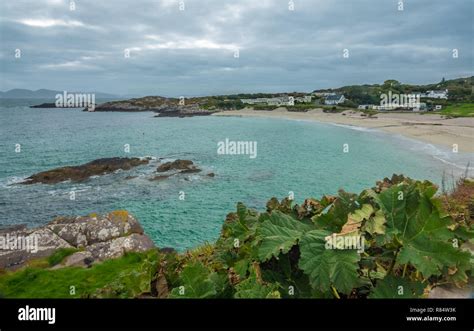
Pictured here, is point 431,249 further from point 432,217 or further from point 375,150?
point 375,150


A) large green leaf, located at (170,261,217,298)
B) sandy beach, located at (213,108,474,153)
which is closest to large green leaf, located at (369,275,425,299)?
large green leaf, located at (170,261,217,298)

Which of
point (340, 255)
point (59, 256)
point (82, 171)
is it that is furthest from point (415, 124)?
point (340, 255)

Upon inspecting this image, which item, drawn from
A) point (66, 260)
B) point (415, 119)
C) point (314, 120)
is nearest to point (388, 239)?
point (66, 260)

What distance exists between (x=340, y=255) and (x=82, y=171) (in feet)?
86.1

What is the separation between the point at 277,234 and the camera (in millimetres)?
2062

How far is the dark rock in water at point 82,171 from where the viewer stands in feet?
79.3

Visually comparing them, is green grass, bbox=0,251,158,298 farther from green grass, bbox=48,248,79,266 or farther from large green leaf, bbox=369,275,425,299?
large green leaf, bbox=369,275,425,299

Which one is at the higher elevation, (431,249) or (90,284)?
(431,249)

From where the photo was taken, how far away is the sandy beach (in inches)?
1041

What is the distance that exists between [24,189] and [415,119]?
36621 mm

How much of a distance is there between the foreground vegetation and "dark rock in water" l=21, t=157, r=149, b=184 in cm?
2426

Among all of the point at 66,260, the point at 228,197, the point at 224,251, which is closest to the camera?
the point at 224,251

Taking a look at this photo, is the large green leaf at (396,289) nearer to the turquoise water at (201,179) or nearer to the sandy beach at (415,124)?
the turquoise water at (201,179)

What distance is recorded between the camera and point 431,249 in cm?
187
